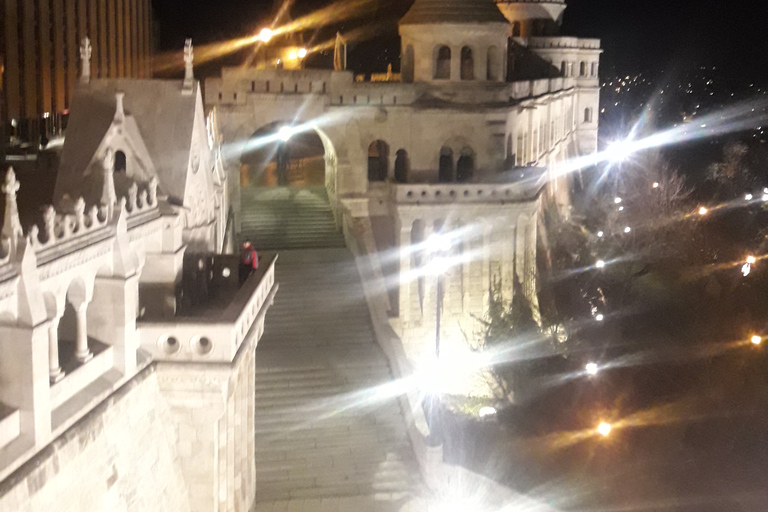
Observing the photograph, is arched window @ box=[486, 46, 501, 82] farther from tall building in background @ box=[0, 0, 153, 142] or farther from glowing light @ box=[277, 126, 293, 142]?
tall building in background @ box=[0, 0, 153, 142]

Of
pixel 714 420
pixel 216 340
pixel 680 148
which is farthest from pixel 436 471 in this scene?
pixel 680 148

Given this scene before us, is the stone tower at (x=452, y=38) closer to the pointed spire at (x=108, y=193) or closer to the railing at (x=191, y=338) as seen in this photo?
the railing at (x=191, y=338)

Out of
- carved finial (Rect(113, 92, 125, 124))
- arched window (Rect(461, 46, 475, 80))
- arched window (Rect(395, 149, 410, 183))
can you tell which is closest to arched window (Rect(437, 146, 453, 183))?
arched window (Rect(395, 149, 410, 183))

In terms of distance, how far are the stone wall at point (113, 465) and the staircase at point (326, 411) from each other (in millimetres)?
4757

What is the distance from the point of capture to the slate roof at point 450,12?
33312mm

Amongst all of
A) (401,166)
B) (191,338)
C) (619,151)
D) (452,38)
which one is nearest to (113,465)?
(191,338)

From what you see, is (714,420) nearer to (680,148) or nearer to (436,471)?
(436,471)

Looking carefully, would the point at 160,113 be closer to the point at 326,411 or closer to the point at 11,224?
the point at 11,224

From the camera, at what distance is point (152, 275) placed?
17094mm

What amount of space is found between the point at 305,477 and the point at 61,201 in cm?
874

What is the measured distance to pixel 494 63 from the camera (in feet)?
112

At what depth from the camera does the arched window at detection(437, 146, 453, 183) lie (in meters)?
Answer: 34.8

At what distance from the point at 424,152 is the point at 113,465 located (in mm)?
21627

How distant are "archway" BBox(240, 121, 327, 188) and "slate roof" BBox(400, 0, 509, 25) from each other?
6.49 metres
